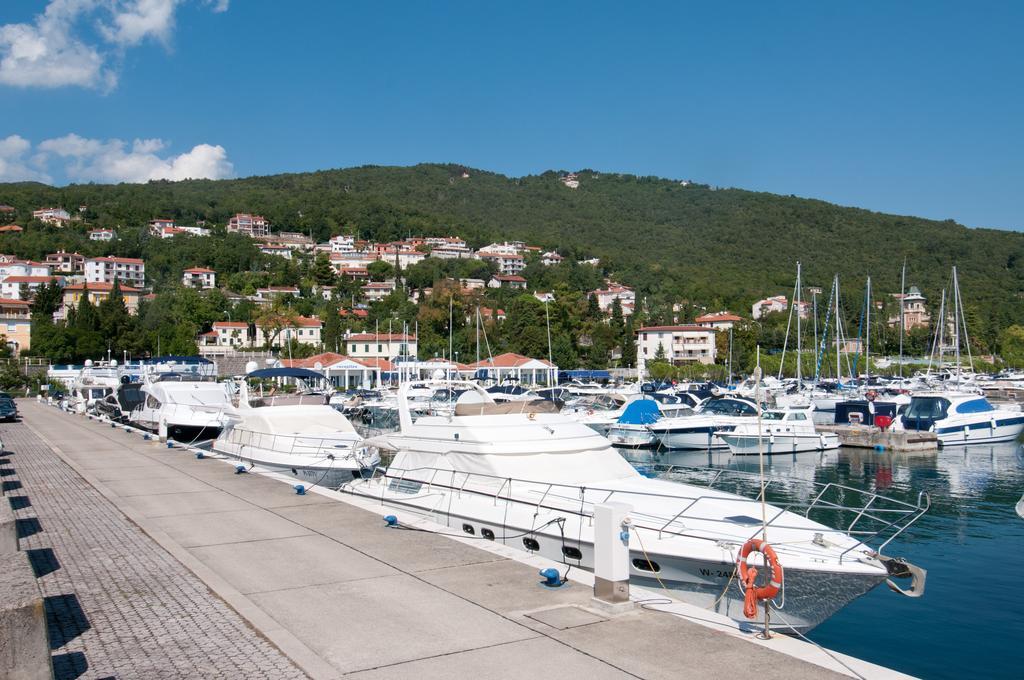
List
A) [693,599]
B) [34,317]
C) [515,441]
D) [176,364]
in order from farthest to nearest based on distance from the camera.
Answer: [34,317] → [176,364] → [515,441] → [693,599]

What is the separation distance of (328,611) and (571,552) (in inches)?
203

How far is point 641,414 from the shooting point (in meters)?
38.9

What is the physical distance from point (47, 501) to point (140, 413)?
2498 centimetres

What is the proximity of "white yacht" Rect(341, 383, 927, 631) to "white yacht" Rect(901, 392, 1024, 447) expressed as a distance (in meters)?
29.5

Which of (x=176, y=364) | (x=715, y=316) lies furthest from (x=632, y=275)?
(x=176, y=364)

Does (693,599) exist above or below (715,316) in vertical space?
below

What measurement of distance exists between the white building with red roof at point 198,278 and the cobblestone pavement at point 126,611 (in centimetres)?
15351

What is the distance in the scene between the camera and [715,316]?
132625mm

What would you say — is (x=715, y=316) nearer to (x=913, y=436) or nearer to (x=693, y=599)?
(x=913, y=436)

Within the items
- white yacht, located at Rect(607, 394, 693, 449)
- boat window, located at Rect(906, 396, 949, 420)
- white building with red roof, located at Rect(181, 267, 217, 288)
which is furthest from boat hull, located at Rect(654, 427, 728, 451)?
white building with red roof, located at Rect(181, 267, 217, 288)

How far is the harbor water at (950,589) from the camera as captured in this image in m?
12.4

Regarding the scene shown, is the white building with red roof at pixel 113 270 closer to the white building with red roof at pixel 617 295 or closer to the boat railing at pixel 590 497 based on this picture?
the white building with red roof at pixel 617 295

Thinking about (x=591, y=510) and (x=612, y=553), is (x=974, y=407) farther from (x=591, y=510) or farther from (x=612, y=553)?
(x=612, y=553)

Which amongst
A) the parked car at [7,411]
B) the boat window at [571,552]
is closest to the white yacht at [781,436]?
the boat window at [571,552]
